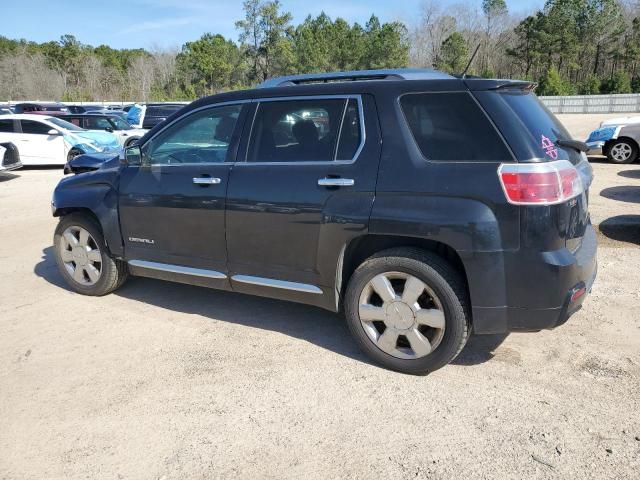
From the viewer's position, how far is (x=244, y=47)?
56625mm

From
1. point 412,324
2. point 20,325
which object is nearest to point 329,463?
point 412,324

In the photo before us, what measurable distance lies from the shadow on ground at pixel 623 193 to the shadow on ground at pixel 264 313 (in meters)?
6.23

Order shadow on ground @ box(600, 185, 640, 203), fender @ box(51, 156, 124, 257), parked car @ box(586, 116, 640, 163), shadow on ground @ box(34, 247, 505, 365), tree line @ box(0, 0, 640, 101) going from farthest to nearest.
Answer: tree line @ box(0, 0, 640, 101) < parked car @ box(586, 116, 640, 163) < shadow on ground @ box(600, 185, 640, 203) < fender @ box(51, 156, 124, 257) < shadow on ground @ box(34, 247, 505, 365)

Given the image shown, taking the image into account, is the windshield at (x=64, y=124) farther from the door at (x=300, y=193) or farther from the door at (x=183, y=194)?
the door at (x=300, y=193)

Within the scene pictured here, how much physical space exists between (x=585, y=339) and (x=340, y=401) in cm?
196

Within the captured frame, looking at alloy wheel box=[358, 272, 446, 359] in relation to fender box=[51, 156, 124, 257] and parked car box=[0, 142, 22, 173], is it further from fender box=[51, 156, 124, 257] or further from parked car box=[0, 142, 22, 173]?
→ parked car box=[0, 142, 22, 173]

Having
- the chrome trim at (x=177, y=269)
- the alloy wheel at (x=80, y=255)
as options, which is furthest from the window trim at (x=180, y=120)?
the alloy wheel at (x=80, y=255)

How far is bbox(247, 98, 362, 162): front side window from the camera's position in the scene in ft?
12.3

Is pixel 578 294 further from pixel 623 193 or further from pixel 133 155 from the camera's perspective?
pixel 623 193

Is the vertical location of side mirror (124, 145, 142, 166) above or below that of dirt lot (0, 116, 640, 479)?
above

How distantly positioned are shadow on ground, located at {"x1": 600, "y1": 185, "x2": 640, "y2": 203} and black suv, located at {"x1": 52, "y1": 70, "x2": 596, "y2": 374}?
5.97m

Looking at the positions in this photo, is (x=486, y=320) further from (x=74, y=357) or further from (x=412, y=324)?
(x=74, y=357)

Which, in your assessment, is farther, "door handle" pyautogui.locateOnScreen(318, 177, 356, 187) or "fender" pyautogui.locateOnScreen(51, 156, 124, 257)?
"fender" pyautogui.locateOnScreen(51, 156, 124, 257)

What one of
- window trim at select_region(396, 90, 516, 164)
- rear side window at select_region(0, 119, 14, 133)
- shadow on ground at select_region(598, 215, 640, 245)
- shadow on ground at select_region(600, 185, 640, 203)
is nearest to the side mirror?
window trim at select_region(396, 90, 516, 164)
